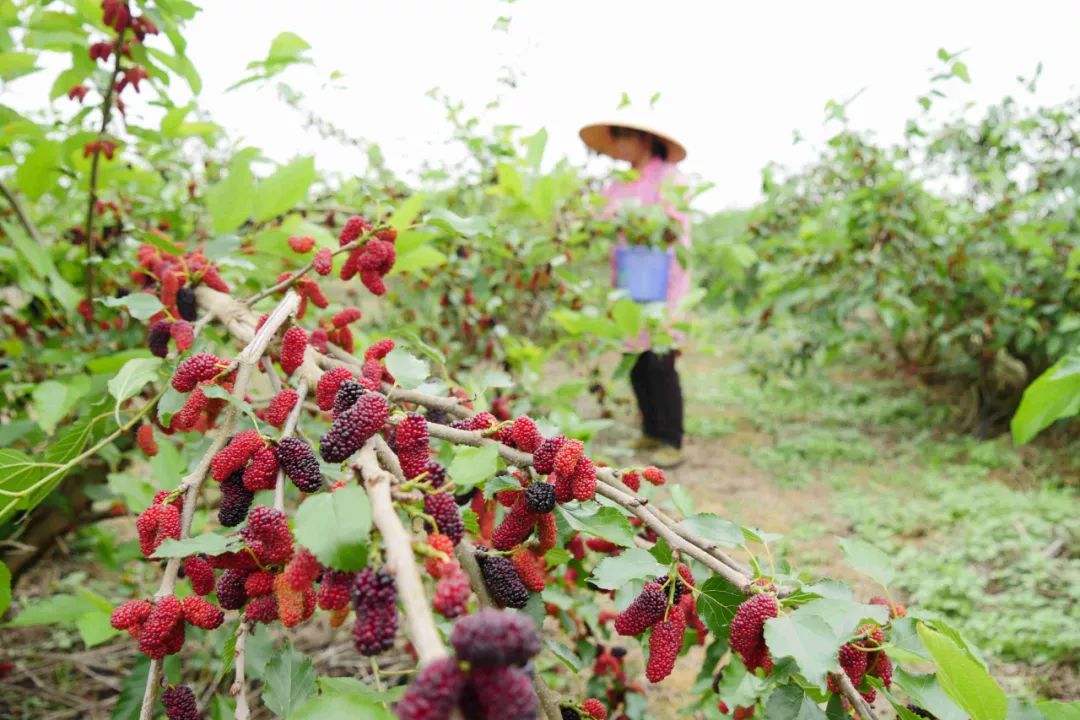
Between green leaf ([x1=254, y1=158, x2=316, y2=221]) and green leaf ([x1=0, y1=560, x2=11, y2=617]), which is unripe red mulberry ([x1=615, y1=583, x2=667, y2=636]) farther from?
green leaf ([x1=254, y1=158, x2=316, y2=221])

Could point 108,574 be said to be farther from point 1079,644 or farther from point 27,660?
point 1079,644

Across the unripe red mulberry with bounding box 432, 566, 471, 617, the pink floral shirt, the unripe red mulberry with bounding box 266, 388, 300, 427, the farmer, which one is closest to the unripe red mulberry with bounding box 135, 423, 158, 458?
the unripe red mulberry with bounding box 266, 388, 300, 427

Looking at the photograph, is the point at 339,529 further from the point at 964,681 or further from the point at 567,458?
the point at 964,681

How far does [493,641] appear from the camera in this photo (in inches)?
13.9

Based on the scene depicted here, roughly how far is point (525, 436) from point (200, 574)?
1.05ft

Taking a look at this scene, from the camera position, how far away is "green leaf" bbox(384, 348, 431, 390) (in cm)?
72

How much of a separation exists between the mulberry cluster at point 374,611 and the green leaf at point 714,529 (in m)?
0.36

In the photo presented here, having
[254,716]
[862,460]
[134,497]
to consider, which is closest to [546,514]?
[134,497]

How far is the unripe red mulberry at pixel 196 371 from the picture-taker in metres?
0.69

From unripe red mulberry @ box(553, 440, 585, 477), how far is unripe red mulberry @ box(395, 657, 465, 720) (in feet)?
0.87

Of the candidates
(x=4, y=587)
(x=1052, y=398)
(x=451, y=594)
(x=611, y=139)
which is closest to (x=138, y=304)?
(x=4, y=587)

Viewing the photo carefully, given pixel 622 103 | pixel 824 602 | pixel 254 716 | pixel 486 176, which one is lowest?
pixel 254 716

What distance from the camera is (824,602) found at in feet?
1.98

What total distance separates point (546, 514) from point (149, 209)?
203cm
